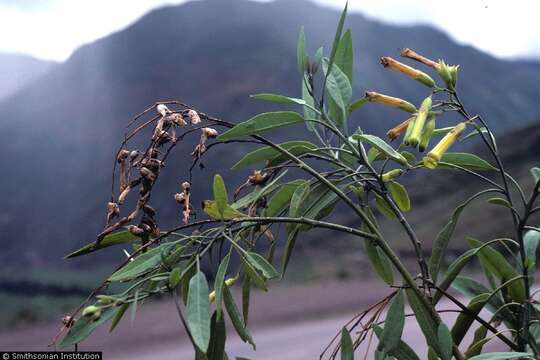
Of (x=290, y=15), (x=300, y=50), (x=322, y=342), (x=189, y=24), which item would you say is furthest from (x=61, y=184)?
(x=300, y=50)

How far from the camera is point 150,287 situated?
0.66m

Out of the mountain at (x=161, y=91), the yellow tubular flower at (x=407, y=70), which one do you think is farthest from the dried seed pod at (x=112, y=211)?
the mountain at (x=161, y=91)

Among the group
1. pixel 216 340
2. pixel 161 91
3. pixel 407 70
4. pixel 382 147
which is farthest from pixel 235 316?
pixel 161 91

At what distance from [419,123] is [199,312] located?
1.00 feet

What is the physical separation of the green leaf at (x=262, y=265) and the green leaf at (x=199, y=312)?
0.22 feet

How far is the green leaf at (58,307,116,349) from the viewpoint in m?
0.60

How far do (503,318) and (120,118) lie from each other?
28.0 m

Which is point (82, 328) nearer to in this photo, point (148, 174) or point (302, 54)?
point (148, 174)

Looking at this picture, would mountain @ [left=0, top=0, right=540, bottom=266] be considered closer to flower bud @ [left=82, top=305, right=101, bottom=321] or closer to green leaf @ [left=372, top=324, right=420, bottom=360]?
green leaf @ [left=372, top=324, right=420, bottom=360]

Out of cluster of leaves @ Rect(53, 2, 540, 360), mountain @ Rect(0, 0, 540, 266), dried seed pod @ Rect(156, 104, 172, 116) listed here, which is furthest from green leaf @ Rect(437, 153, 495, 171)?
mountain @ Rect(0, 0, 540, 266)

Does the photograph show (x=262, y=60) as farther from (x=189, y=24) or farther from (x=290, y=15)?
(x=189, y=24)

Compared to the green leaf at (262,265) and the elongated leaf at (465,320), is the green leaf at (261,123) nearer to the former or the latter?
the green leaf at (262,265)

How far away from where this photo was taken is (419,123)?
713mm

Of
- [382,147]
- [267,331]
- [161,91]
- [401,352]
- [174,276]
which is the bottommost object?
[267,331]
